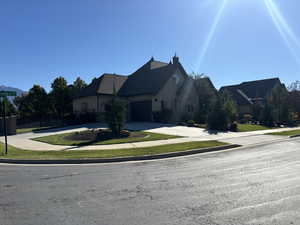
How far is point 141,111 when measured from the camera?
27906 millimetres

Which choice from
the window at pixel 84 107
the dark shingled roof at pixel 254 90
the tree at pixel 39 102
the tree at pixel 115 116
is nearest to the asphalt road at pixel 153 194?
the tree at pixel 115 116

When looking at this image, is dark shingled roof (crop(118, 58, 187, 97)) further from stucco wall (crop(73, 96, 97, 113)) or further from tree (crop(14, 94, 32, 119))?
tree (crop(14, 94, 32, 119))

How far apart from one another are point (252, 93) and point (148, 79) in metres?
26.5

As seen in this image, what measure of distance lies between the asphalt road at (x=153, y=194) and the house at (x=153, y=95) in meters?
18.9

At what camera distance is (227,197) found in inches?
188

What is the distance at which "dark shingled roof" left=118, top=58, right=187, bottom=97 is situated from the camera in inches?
1075

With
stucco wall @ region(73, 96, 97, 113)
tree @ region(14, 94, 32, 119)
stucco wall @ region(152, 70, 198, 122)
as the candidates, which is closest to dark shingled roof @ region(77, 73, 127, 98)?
stucco wall @ region(73, 96, 97, 113)

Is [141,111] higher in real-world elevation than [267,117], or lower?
higher

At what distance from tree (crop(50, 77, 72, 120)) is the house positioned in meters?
9.52

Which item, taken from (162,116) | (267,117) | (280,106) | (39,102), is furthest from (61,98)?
(280,106)

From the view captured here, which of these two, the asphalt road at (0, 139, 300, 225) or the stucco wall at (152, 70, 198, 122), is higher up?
the stucco wall at (152, 70, 198, 122)

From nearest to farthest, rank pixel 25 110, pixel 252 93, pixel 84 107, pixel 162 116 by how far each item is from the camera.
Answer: pixel 162 116 < pixel 84 107 < pixel 25 110 < pixel 252 93

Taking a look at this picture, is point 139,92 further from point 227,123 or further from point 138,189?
point 138,189

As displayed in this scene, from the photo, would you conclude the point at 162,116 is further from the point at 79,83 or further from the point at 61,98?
the point at 79,83
